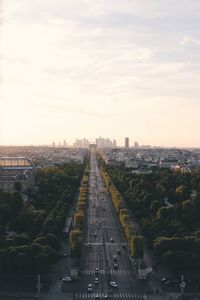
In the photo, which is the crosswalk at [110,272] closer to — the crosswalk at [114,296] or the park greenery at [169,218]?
the park greenery at [169,218]

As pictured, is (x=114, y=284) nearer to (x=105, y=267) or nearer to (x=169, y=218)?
(x=105, y=267)

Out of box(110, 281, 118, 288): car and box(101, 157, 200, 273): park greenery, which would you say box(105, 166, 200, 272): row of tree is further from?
box(110, 281, 118, 288): car

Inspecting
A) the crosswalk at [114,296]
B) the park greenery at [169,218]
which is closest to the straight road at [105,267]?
the crosswalk at [114,296]

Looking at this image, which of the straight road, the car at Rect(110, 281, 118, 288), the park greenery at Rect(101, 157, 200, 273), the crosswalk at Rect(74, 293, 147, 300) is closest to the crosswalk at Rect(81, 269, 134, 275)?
the straight road

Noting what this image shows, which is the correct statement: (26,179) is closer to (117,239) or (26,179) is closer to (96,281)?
(117,239)

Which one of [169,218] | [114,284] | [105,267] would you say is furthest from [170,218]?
[114,284]

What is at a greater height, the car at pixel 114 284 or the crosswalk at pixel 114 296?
the car at pixel 114 284
